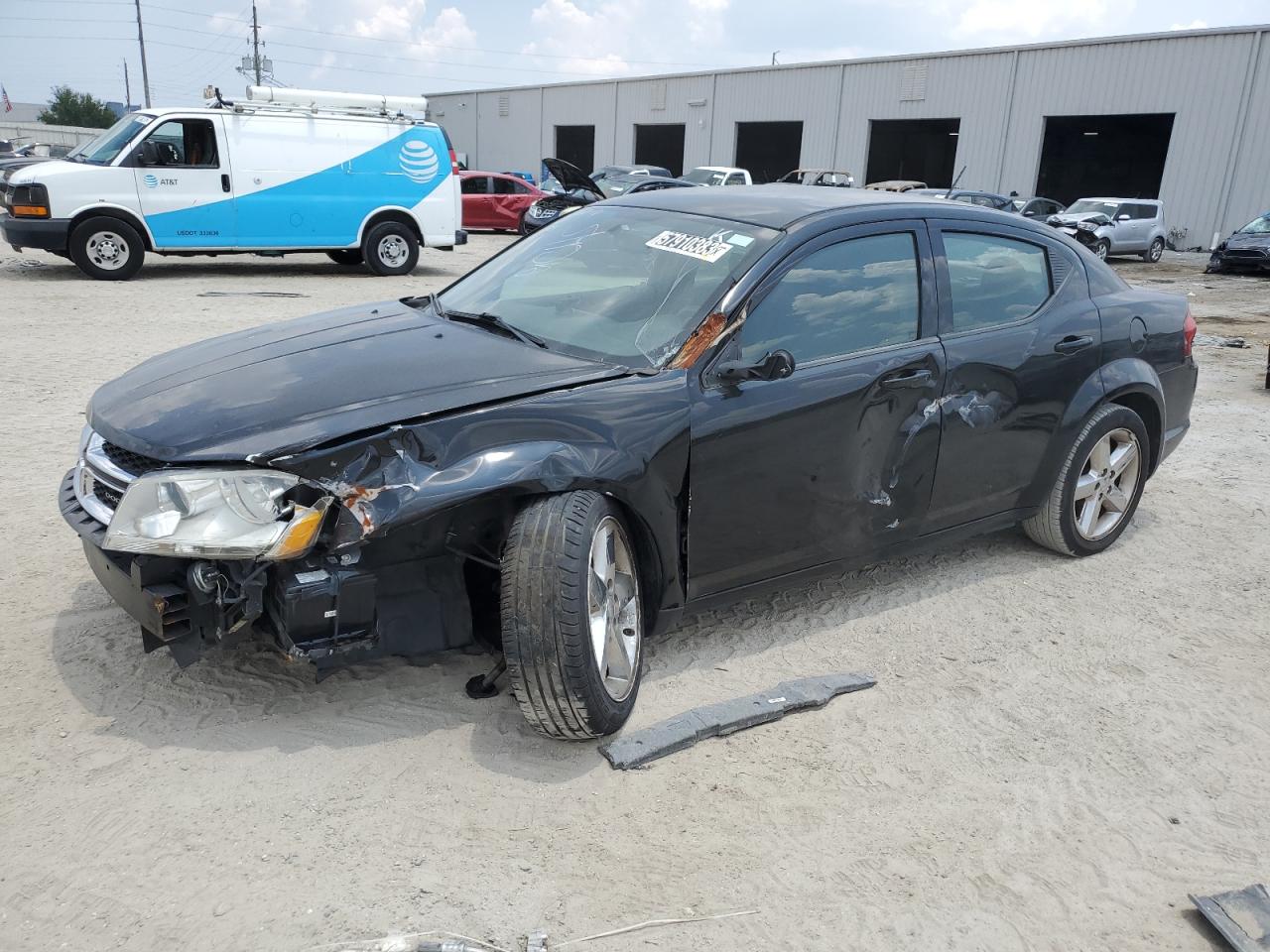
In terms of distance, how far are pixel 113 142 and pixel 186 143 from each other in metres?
0.85

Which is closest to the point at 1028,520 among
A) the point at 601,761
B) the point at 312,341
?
the point at 601,761

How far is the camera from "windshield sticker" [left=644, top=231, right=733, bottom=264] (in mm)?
3527

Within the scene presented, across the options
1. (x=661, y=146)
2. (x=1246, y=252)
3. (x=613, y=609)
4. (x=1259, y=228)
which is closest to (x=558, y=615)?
(x=613, y=609)

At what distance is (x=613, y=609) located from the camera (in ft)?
10.1

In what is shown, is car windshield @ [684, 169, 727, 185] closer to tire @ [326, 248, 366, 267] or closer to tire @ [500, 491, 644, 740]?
tire @ [326, 248, 366, 267]

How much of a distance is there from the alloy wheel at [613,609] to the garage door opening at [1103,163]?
124ft

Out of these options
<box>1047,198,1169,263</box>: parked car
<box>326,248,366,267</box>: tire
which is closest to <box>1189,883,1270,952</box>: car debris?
<box>326,248,366,267</box>: tire

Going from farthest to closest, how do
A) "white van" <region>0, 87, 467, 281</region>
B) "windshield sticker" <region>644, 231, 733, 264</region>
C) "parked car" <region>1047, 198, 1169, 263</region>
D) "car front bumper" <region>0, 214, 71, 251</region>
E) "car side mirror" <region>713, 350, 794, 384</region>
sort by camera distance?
"parked car" <region>1047, 198, 1169, 263</region>
"white van" <region>0, 87, 467, 281</region>
"car front bumper" <region>0, 214, 71, 251</region>
"windshield sticker" <region>644, 231, 733, 264</region>
"car side mirror" <region>713, 350, 794, 384</region>

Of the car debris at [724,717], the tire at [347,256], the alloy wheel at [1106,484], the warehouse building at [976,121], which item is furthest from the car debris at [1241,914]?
the warehouse building at [976,121]

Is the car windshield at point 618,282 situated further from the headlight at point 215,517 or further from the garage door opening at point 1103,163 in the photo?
the garage door opening at point 1103,163

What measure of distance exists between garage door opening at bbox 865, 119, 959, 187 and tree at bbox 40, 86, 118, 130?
2467 inches

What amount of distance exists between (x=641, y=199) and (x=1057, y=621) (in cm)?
247

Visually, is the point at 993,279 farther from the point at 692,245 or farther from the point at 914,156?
Result: the point at 914,156

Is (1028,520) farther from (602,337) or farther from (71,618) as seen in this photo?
(71,618)
